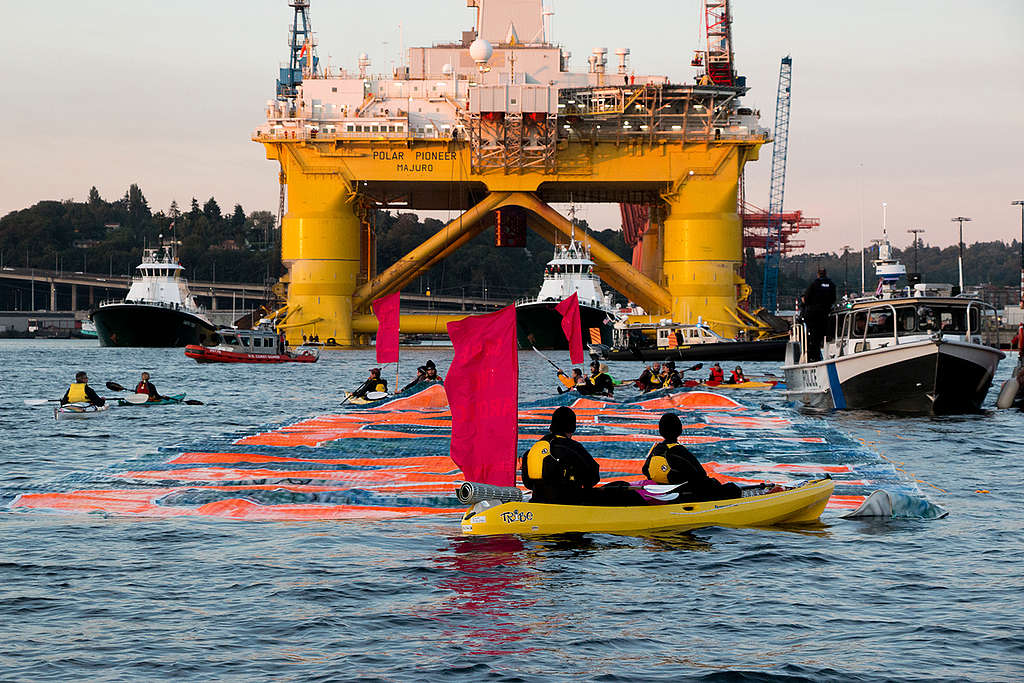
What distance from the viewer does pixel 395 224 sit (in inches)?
7613

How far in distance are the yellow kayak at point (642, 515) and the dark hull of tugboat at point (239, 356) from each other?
185 feet

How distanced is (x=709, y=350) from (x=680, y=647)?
60.5 m

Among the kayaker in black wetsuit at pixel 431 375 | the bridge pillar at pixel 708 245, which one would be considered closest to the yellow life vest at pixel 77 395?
the kayaker in black wetsuit at pixel 431 375

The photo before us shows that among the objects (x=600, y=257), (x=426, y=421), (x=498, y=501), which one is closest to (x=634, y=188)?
(x=600, y=257)

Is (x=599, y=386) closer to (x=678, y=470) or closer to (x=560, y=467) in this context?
(x=678, y=470)

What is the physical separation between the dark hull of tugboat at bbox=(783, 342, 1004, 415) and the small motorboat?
1667 inches

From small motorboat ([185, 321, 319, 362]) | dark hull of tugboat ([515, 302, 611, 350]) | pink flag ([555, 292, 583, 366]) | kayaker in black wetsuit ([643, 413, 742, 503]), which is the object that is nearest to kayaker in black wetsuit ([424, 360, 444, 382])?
pink flag ([555, 292, 583, 366])

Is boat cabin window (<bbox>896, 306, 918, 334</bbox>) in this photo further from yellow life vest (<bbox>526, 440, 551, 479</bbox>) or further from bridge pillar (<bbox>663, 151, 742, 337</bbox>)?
bridge pillar (<bbox>663, 151, 742, 337</bbox>)

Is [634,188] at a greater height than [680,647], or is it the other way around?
[634,188]

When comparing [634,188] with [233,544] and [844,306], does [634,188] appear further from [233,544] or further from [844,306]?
[233,544]

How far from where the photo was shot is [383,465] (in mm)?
22406

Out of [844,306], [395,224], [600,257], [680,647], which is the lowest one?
[680,647]

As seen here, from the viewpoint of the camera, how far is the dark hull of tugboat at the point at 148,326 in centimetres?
9400

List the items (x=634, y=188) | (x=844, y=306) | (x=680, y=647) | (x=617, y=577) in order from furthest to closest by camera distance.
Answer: (x=634, y=188), (x=844, y=306), (x=617, y=577), (x=680, y=647)
